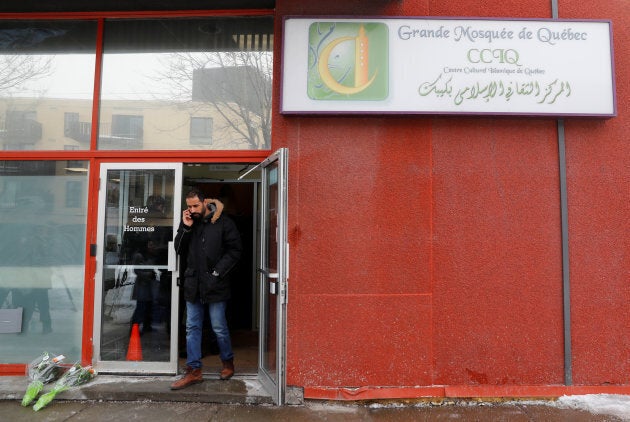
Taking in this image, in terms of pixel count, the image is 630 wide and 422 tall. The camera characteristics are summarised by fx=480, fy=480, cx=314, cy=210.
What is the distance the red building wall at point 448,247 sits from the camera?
4426 millimetres

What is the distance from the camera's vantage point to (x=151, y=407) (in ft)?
13.6

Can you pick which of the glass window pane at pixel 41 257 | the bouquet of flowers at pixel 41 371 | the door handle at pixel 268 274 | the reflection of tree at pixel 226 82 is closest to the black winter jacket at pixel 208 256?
the door handle at pixel 268 274

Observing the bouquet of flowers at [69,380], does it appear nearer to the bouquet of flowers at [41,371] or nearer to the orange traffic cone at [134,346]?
the bouquet of flowers at [41,371]

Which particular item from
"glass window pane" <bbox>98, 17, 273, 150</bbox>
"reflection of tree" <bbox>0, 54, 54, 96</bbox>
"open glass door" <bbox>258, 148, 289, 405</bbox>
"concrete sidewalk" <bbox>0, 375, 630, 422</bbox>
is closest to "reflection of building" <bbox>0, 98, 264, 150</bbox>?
"glass window pane" <bbox>98, 17, 273, 150</bbox>

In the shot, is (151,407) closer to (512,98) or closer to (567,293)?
(567,293)

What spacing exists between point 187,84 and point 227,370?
2.95 m

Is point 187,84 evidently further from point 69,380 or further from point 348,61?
point 69,380

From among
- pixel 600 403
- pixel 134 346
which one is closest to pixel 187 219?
pixel 134 346

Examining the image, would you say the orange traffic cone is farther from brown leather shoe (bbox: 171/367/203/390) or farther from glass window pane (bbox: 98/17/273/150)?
glass window pane (bbox: 98/17/273/150)

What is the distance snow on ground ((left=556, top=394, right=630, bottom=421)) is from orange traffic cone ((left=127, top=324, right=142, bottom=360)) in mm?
3998

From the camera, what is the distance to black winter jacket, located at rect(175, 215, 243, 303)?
14.7 feet

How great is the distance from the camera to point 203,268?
4.52 m

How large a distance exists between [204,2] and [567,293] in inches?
178

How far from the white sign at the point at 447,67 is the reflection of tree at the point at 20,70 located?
2.68 m
